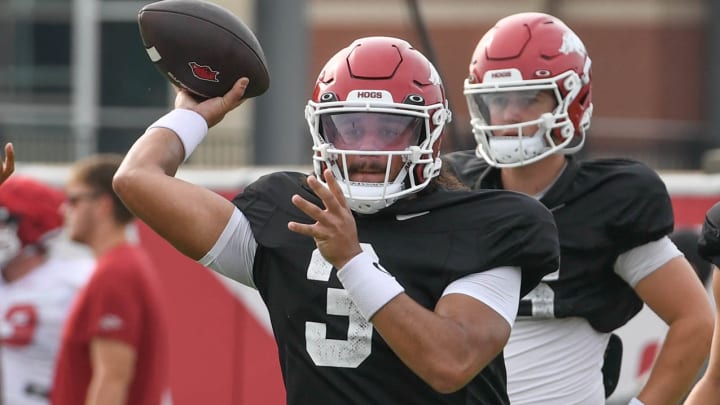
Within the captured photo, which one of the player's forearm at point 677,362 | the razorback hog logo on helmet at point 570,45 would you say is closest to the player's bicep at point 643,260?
the player's forearm at point 677,362

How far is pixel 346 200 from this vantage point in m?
2.89

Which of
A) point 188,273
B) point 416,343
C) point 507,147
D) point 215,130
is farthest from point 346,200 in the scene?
point 215,130

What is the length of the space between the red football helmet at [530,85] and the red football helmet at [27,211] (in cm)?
264

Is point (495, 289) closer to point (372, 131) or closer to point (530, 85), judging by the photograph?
point (372, 131)

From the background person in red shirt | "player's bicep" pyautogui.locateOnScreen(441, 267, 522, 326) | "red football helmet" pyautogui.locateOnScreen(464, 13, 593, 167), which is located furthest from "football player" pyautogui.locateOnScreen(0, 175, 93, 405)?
"player's bicep" pyautogui.locateOnScreen(441, 267, 522, 326)

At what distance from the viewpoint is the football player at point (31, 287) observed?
5.63 meters

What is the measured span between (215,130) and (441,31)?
573 cm

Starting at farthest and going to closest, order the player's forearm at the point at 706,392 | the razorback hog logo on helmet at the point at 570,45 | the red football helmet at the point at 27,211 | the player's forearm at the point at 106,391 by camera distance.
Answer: the red football helmet at the point at 27,211 < the player's forearm at the point at 106,391 < the razorback hog logo on helmet at the point at 570,45 < the player's forearm at the point at 706,392

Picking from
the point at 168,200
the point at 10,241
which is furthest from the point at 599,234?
the point at 10,241

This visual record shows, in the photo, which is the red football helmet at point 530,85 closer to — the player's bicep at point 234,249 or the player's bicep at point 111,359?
the player's bicep at point 234,249

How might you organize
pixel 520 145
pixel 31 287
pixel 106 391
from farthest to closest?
pixel 31 287
pixel 106 391
pixel 520 145

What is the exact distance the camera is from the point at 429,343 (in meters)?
2.71

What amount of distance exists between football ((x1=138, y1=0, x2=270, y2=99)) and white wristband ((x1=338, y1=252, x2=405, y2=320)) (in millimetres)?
657

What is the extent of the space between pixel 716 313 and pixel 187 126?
1410 millimetres
